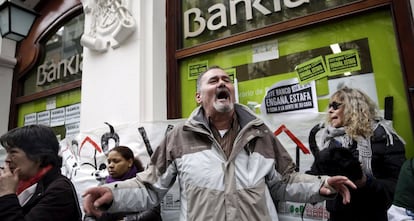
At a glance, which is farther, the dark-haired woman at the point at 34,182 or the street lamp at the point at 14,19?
the street lamp at the point at 14,19

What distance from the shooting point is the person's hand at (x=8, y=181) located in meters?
1.51

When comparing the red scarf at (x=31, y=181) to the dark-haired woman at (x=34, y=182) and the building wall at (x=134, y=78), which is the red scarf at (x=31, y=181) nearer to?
the dark-haired woman at (x=34, y=182)

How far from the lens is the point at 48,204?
1.52m

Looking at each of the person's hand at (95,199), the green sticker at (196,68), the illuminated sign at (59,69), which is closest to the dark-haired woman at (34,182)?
the person's hand at (95,199)

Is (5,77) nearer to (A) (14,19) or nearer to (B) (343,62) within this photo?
(A) (14,19)

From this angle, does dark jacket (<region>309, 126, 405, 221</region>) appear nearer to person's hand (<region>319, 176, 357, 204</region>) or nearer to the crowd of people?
the crowd of people

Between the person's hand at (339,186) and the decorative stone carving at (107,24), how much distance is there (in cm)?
238

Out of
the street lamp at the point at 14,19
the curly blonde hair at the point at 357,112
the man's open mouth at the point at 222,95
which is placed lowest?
the curly blonde hair at the point at 357,112

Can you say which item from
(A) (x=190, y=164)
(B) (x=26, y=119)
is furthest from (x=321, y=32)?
(B) (x=26, y=119)

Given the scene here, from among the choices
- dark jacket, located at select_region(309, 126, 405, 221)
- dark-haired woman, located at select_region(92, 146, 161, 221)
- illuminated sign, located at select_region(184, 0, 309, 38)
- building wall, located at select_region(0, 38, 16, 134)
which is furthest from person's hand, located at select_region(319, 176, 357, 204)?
building wall, located at select_region(0, 38, 16, 134)

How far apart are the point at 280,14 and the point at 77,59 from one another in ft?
8.77

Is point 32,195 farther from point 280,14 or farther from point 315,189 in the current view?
point 280,14

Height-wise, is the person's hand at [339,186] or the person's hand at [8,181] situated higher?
the person's hand at [8,181]

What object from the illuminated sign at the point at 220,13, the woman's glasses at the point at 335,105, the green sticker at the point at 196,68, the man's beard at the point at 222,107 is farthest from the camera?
the green sticker at the point at 196,68
